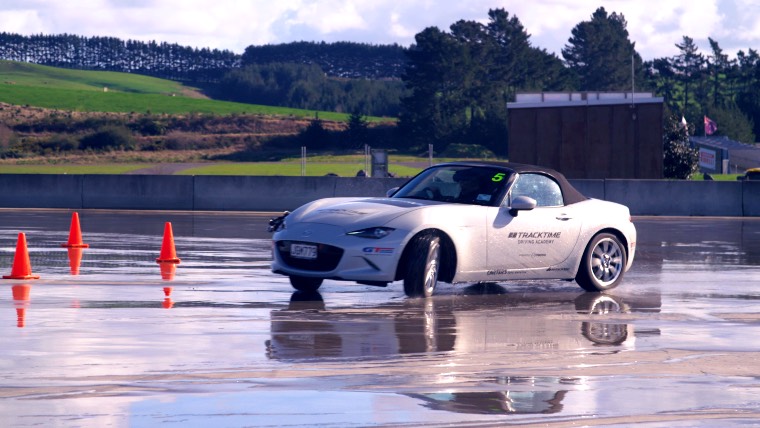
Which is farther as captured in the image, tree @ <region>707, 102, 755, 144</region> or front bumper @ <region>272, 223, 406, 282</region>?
tree @ <region>707, 102, 755, 144</region>

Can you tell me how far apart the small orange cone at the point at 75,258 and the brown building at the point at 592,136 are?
97.6 feet

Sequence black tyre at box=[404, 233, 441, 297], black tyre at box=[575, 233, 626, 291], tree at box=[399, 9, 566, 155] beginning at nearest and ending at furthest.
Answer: black tyre at box=[404, 233, 441, 297]
black tyre at box=[575, 233, 626, 291]
tree at box=[399, 9, 566, 155]

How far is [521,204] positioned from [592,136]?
34.0m

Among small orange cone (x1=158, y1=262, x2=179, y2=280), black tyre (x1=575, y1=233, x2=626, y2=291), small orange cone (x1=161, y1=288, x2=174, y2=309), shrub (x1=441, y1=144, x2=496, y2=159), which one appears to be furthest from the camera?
shrub (x1=441, y1=144, x2=496, y2=159)

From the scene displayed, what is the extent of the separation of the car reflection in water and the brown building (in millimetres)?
32930

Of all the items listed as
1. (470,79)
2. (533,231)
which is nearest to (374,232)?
(533,231)

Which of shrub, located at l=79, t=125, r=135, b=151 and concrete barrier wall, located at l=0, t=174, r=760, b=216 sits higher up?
shrub, located at l=79, t=125, r=135, b=151

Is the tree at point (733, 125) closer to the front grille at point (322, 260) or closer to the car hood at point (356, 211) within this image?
the car hood at point (356, 211)

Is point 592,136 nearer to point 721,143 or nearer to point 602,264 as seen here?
point 602,264

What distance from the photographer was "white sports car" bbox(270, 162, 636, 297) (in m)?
11.5

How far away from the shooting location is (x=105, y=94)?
136000 mm

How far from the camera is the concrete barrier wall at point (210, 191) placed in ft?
100

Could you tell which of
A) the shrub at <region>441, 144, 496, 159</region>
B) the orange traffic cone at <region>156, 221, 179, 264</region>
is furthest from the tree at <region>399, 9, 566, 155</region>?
the orange traffic cone at <region>156, 221, 179, 264</region>

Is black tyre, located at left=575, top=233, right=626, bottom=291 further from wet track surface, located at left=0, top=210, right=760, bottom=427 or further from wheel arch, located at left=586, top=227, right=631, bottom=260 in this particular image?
wet track surface, located at left=0, top=210, right=760, bottom=427
